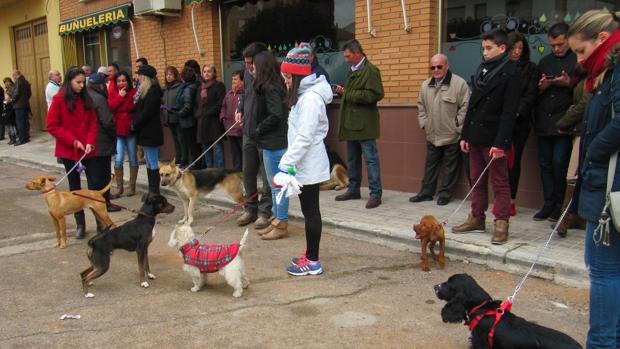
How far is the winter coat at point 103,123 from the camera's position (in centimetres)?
669

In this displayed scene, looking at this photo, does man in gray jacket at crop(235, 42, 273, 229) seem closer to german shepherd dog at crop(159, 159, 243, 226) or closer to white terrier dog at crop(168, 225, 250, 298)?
german shepherd dog at crop(159, 159, 243, 226)

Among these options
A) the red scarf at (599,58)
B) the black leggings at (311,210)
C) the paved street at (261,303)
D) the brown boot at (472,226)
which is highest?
the red scarf at (599,58)

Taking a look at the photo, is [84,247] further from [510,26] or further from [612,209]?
[510,26]

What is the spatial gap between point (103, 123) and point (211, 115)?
93.3 inches

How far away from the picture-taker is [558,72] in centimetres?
591

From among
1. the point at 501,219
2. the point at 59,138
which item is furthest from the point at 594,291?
the point at 59,138

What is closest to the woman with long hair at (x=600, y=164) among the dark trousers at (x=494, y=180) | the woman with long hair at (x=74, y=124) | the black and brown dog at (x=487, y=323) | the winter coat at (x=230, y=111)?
the black and brown dog at (x=487, y=323)

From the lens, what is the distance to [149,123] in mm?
8086

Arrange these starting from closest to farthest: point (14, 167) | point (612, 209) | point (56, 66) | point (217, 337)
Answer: point (612, 209)
point (217, 337)
point (14, 167)
point (56, 66)

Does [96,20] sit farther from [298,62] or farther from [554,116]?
[554,116]

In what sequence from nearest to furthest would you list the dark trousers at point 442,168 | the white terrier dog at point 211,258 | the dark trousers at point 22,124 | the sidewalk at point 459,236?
1. the white terrier dog at point 211,258
2. the sidewalk at point 459,236
3. the dark trousers at point 442,168
4. the dark trousers at point 22,124

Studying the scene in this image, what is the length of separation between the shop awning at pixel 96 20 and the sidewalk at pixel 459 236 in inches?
248

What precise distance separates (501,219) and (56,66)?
47.0 ft

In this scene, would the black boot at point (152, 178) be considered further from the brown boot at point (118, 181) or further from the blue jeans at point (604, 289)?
the blue jeans at point (604, 289)
